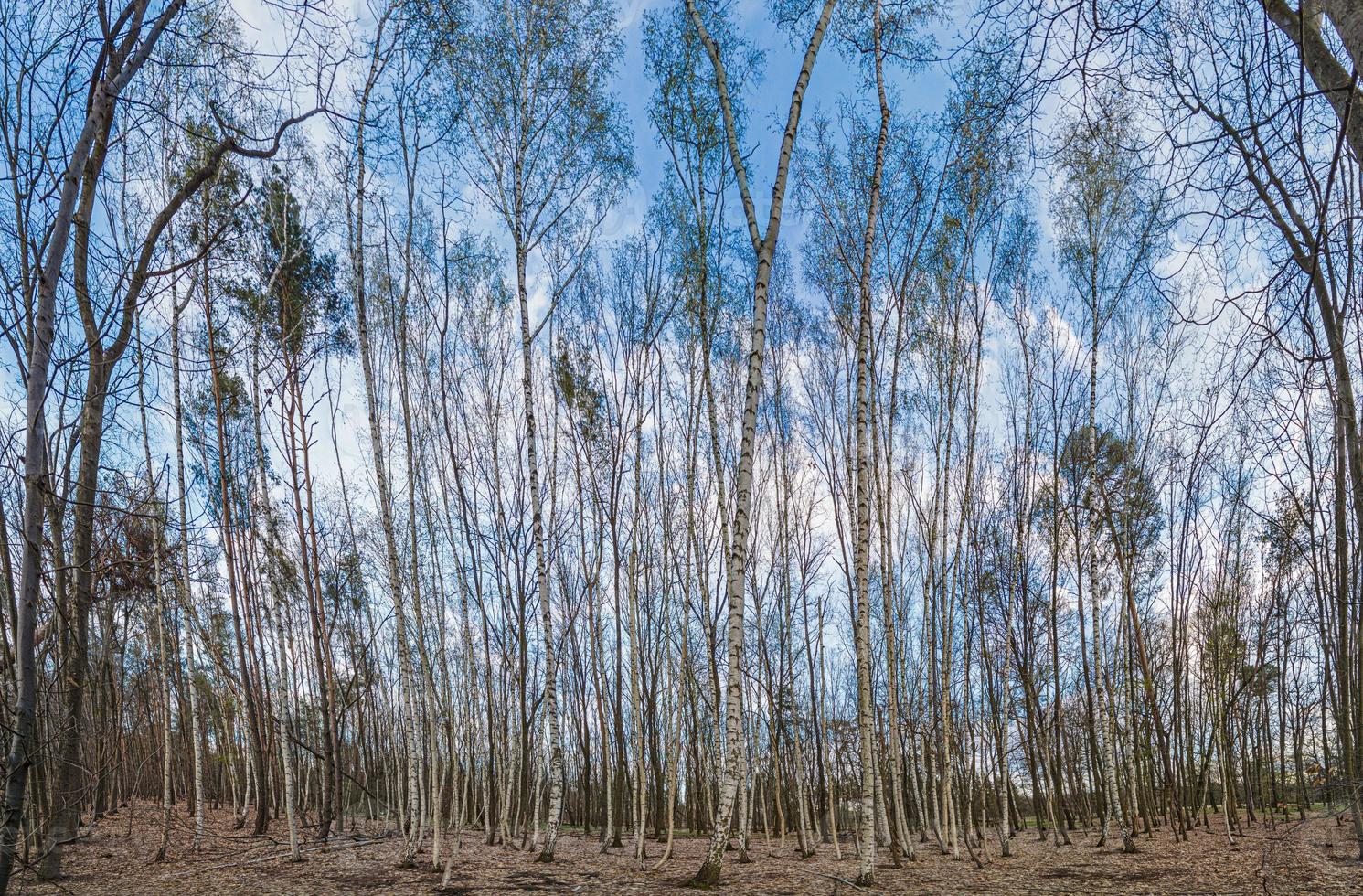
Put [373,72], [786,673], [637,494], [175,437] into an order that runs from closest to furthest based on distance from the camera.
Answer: [373,72]
[175,437]
[637,494]
[786,673]

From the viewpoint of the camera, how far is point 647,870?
920 cm

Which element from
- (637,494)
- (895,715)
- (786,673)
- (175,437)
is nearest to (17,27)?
(175,437)

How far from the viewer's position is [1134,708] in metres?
12.4

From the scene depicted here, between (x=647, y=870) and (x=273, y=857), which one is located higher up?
(x=273, y=857)

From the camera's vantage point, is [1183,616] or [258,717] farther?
[1183,616]

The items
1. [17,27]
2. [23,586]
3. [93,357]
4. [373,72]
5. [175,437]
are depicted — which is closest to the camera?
[23,586]

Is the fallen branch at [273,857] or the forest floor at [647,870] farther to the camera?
the fallen branch at [273,857]

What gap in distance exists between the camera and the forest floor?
733cm

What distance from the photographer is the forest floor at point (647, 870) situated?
A: 7.33 metres

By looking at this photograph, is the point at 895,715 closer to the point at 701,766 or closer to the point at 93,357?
the point at 701,766

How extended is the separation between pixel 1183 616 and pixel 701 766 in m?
10.4

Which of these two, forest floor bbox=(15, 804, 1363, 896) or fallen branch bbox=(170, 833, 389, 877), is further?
fallen branch bbox=(170, 833, 389, 877)

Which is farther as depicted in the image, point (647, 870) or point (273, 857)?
point (647, 870)

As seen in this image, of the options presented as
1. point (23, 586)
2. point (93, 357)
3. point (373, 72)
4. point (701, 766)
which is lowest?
point (701, 766)
